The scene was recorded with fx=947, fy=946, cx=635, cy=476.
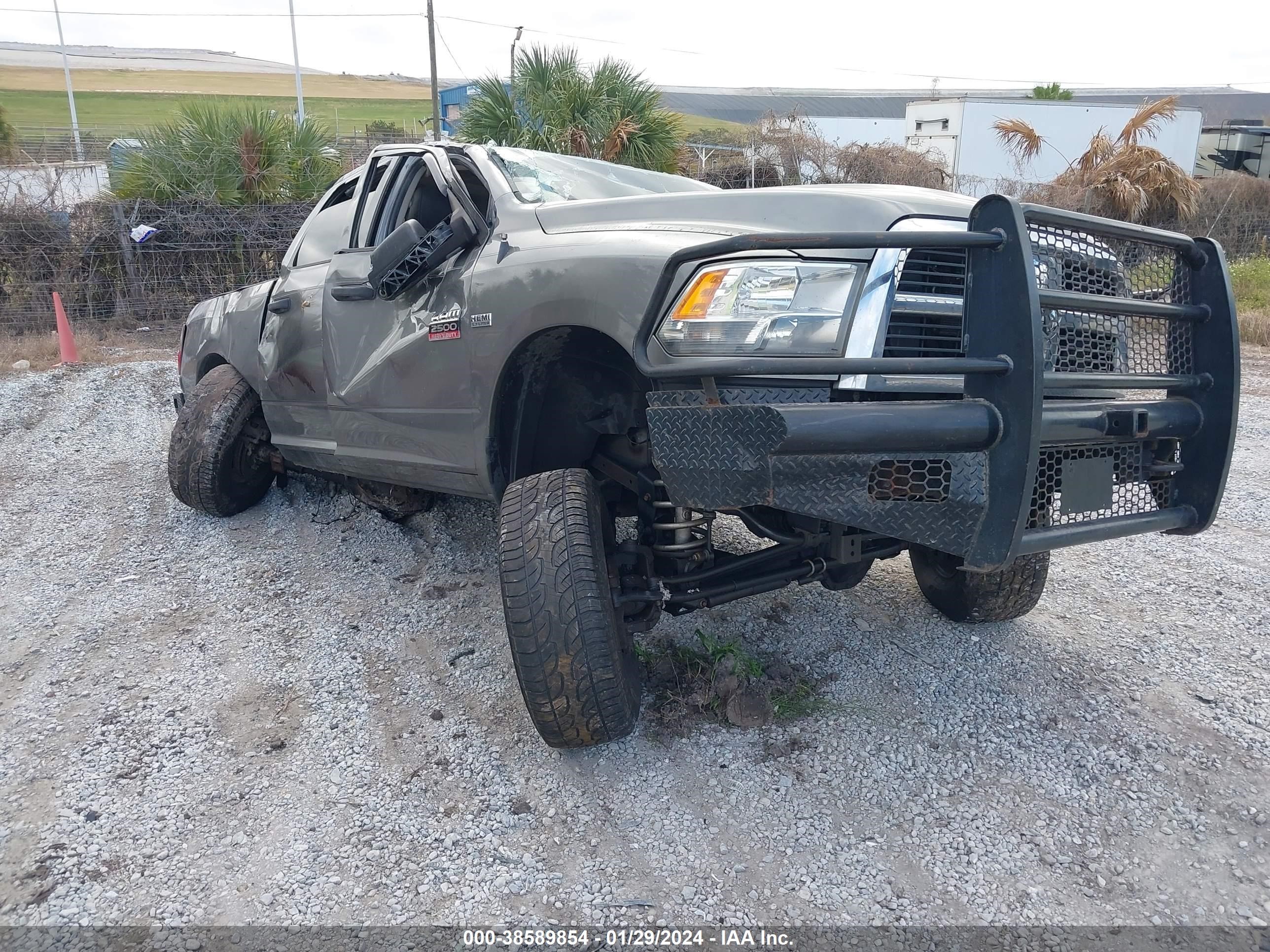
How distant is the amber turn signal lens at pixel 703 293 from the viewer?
256 centimetres

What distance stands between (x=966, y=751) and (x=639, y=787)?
1057mm

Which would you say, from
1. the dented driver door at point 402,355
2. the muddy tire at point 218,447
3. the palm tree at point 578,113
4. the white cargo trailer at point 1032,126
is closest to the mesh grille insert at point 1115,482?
the dented driver door at point 402,355

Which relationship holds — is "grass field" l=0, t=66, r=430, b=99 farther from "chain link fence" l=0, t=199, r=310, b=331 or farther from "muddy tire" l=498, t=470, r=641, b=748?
"muddy tire" l=498, t=470, r=641, b=748

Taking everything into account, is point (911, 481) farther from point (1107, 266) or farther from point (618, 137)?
point (618, 137)

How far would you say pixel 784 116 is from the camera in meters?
17.0

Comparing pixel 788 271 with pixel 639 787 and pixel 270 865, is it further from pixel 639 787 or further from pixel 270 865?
pixel 270 865

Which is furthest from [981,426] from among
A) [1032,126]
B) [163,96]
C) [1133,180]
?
[163,96]

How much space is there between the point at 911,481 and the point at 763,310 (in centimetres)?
59

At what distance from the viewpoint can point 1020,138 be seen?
64.6 feet

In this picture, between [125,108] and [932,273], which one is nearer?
[932,273]

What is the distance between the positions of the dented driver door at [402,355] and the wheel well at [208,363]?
1.89m

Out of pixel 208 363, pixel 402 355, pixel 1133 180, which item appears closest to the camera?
pixel 402 355

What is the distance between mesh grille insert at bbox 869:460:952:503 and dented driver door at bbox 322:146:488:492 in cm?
164

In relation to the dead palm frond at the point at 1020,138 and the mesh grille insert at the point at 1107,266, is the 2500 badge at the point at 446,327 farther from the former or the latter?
the dead palm frond at the point at 1020,138
